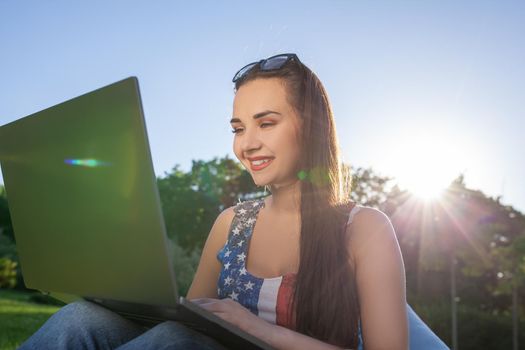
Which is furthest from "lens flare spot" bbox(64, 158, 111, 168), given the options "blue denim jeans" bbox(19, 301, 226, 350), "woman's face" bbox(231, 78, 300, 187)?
"woman's face" bbox(231, 78, 300, 187)

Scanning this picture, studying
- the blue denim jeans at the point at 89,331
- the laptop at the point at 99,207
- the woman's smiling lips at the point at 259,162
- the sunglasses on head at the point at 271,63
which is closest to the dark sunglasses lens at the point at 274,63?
the sunglasses on head at the point at 271,63

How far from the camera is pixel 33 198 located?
5.49 ft

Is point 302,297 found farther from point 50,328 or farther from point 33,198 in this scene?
point 33,198

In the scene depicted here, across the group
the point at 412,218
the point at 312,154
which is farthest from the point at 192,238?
the point at 312,154

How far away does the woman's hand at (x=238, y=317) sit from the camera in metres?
1.64

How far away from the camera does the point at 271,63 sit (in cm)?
228

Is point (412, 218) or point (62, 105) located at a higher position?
point (62, 105)

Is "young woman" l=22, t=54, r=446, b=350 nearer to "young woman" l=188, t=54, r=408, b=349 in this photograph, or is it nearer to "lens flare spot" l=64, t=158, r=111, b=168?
"young woman" l=188, t=54, r=408, b=349

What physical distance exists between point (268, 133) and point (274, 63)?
1.05ft

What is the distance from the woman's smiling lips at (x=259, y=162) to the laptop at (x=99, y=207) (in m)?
0.77

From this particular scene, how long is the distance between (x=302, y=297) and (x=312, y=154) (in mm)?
561

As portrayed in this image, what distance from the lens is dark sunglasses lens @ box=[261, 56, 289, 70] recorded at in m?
2.26

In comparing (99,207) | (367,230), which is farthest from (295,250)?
(99,207)

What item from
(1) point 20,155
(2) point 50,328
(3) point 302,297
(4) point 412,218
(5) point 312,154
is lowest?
(4) point 412,218
